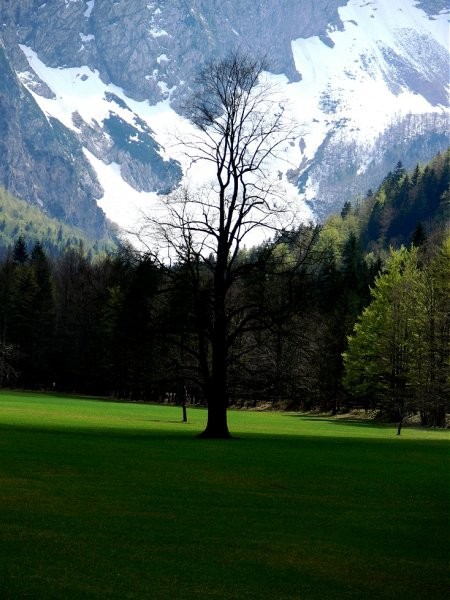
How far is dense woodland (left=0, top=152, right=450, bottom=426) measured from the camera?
137 feet

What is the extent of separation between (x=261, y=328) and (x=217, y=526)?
23.7m

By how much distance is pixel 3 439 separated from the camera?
112 ft

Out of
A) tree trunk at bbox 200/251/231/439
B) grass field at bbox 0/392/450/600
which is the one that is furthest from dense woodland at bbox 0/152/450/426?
grass field at bbox 0/392/450/600

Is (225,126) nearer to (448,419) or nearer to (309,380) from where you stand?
(448,419)

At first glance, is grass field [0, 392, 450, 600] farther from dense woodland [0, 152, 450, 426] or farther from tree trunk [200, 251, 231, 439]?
dense woodland [0, 152, 450, 426]

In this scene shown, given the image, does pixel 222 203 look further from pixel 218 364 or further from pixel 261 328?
pixel 218 364

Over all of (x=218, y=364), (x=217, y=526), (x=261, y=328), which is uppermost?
(x=261, y=328)

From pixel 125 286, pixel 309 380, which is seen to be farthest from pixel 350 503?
pixel 125 286

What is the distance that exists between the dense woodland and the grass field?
11.7m

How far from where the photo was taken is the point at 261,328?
133 feet

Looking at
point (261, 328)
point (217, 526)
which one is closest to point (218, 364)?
point (261, 328)

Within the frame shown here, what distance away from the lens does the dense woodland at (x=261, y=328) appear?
41.7m

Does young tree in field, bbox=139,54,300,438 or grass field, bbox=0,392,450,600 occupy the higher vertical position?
young tree in field, bbox=139,54,300,438

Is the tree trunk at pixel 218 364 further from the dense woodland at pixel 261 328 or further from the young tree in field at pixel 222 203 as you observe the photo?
the dense woodland at pixel 261 328
